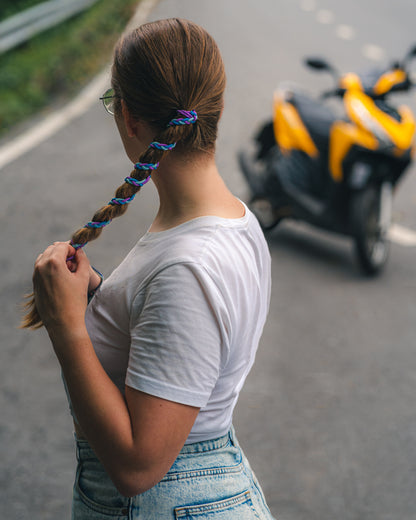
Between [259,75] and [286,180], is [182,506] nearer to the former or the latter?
[286,180]

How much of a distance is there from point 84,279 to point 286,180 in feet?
14.2

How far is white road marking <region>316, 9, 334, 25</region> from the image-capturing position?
1470 centimetres

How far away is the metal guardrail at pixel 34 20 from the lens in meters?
9.88

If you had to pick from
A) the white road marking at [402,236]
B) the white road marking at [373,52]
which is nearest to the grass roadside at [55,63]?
the white road marking at [402,236]

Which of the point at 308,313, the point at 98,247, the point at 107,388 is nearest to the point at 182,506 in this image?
the point at 107,388

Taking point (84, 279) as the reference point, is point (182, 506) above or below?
below

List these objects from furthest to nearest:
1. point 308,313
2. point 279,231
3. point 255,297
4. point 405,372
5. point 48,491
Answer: point 279,231, point 308,313, point 405,372, point 48,491, point 255,297

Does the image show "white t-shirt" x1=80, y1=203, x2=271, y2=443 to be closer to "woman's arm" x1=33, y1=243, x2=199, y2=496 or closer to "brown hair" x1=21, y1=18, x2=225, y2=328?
"woman's arm" x1=33, y1=243, x2=199, y2=496

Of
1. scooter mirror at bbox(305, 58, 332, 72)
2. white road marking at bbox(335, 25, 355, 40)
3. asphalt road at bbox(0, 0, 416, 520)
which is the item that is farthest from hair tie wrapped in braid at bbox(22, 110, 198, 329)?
white road marking at bbox(335, 25, 355, 40)

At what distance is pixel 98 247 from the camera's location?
525cm

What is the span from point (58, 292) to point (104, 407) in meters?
0.23

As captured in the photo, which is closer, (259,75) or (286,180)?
(286,180)

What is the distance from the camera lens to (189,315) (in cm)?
122

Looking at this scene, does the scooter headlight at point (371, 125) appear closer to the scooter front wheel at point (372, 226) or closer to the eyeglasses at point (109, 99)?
the scooter front wheel at point (372, 226)
